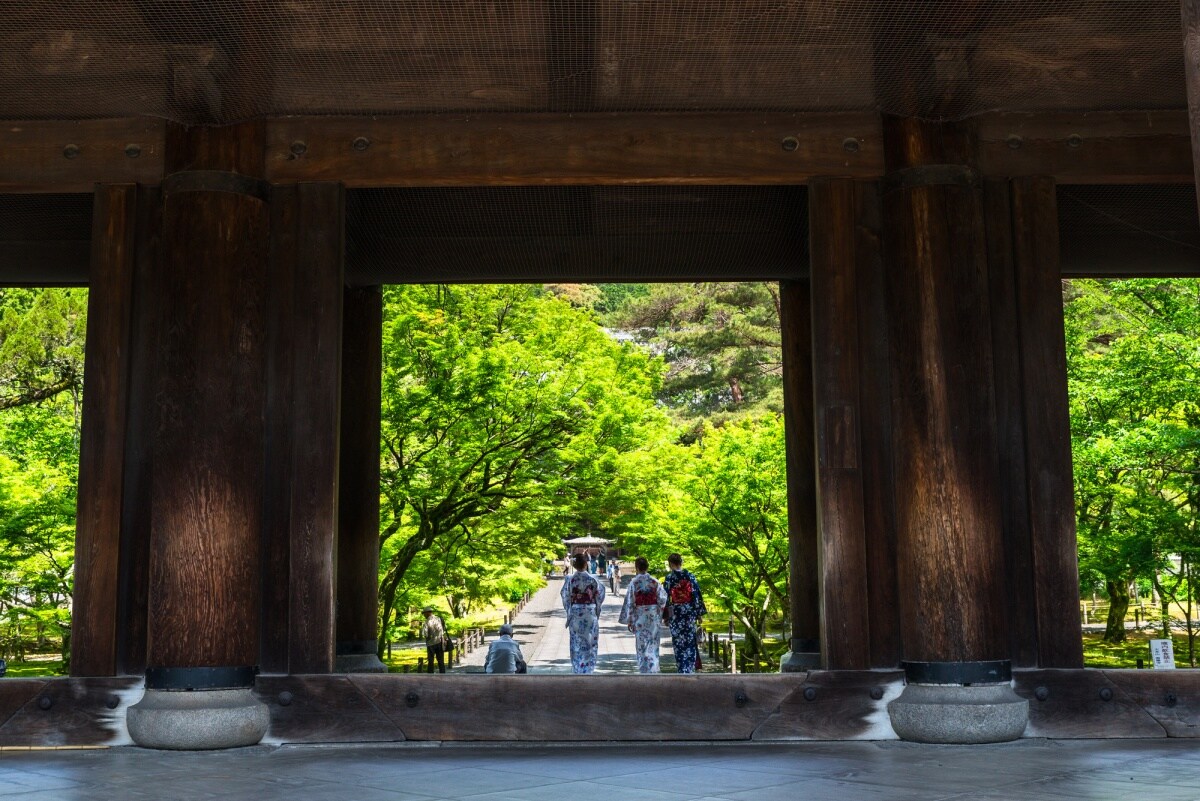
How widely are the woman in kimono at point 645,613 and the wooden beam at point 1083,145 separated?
594 cm

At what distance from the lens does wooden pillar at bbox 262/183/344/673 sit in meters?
7.65

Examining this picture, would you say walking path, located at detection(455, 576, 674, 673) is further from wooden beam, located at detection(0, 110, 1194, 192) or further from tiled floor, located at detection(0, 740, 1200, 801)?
wooden beam, located at detection(0, 110, 1194, 192)

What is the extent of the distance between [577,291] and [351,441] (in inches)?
1170

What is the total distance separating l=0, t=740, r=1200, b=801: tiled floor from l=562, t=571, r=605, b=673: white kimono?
4755mm

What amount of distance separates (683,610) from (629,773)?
5.91 m

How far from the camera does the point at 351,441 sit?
11.6 metres

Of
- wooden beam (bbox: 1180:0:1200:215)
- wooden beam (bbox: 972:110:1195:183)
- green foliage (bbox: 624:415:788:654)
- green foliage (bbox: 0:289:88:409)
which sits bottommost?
green foliage (bbox: 624:415:788:654)

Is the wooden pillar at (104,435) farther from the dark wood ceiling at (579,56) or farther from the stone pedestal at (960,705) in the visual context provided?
the stone pedestal at (960,705)

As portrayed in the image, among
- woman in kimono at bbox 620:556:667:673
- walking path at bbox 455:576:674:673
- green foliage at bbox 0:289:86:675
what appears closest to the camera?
woman in kimono at bbox 620:556:667:673

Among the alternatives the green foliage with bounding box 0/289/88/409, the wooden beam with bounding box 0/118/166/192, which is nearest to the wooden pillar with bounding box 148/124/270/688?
the wooden beam with bounding box 0/118/166/192

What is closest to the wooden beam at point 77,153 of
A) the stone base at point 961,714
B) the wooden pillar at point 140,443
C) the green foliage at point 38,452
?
the wooden pillar at point 140,443

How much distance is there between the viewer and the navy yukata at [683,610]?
12.0m

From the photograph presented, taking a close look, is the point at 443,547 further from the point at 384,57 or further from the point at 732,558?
the point at 384,57

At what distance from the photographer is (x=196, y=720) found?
7031 millimetres
